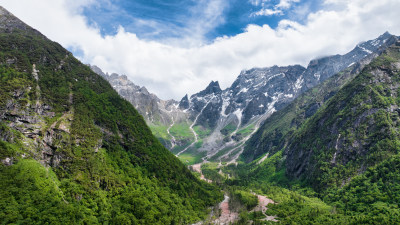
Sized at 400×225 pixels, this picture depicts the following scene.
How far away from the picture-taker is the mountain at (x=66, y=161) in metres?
110

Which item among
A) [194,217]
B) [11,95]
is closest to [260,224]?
[194,217]

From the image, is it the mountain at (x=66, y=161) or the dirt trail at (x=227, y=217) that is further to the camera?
the dirt trail at (x=227, y=217)

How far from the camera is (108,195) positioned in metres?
144

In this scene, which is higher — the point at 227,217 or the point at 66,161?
the point at 66,161

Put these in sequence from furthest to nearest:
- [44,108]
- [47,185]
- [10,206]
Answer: [44,108]
[47,185]
[10,206]

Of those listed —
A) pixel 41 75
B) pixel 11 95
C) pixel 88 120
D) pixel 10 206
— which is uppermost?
pixel 41 75

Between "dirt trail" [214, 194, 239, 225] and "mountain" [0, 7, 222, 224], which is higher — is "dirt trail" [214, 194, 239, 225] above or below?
below

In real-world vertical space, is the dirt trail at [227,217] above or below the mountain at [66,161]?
below

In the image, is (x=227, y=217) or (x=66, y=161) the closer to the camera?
(x=66, y=161)

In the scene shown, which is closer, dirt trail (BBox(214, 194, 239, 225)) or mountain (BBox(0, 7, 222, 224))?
mountain (BBox(0, 7, 222, 224))

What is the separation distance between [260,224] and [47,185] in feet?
410

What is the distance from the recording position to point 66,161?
138250mm

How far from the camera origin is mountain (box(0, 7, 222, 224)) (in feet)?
363

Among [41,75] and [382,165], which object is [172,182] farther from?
[382,165]
